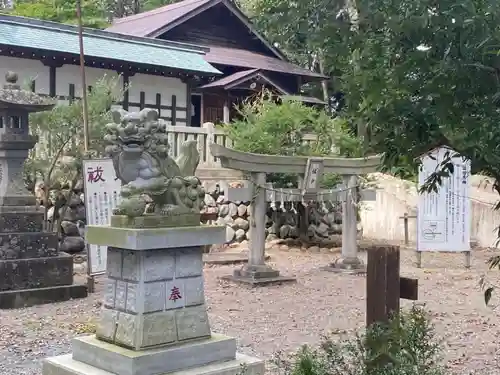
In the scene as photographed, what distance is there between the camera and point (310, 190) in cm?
1017

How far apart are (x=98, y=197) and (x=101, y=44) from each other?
762cm

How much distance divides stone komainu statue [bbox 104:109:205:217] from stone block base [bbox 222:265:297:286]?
4.80 m

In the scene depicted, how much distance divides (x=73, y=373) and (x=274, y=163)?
572 cm

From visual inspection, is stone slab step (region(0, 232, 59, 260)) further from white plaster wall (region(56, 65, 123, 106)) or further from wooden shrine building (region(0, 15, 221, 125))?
white plaster wall (region(56, 65, 123, 106))

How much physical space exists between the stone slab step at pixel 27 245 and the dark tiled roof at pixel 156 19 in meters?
11.4

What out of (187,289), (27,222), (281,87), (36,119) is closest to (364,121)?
(187,289)

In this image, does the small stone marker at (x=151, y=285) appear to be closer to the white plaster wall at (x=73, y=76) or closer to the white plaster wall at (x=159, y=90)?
the white plaster wall at (x=73, y=76)

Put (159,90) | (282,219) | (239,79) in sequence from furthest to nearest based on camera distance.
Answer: (239,79), (159,90), (282,219)

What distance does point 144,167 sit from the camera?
15.0 feet

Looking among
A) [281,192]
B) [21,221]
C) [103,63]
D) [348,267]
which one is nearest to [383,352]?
[21,221]

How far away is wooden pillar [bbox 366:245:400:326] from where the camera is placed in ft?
13.1

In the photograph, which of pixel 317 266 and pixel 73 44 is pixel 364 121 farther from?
pixel 73 44

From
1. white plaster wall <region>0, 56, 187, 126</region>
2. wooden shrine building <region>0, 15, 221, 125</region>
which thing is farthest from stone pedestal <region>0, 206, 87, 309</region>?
wooden shrine building <region>0, 15, 221, 125</region>

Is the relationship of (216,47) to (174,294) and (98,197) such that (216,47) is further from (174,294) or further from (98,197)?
(174,294)
